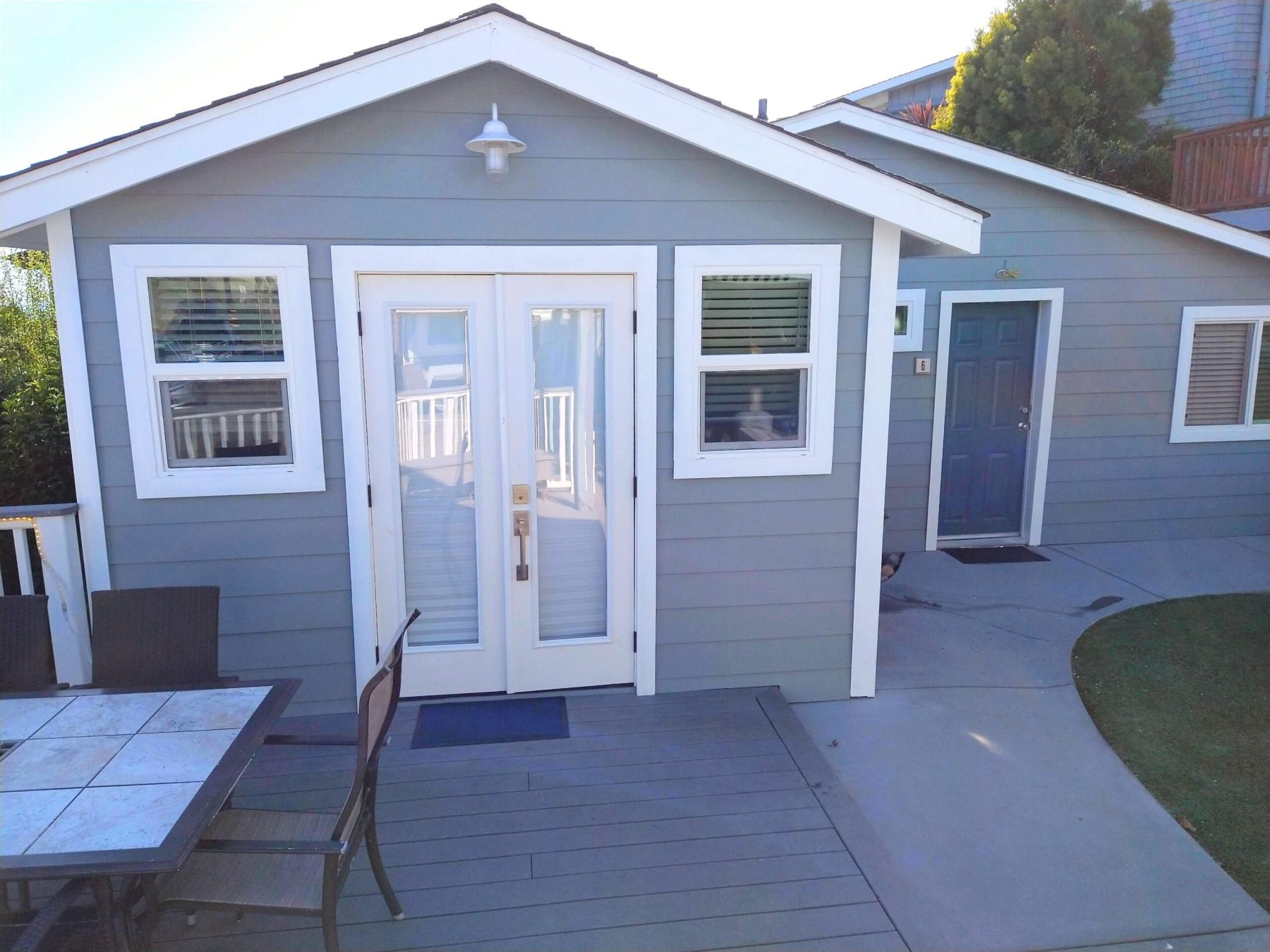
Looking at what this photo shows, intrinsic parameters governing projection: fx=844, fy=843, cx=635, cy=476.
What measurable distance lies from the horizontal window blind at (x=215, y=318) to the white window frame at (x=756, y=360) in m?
1.76

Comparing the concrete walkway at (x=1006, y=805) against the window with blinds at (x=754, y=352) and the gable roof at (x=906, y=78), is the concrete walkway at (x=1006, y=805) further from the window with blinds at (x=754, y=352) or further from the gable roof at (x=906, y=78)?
the gable roof at (x=906, y=78)

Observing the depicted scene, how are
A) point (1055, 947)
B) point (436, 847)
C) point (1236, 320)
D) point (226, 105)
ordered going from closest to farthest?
point (1055, 947)
point (436, 847)
point (226, 105)
point (1236, 320)

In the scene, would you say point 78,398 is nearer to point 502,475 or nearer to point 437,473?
point 437,473

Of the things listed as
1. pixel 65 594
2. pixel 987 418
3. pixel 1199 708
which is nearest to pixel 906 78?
pixel 987 418

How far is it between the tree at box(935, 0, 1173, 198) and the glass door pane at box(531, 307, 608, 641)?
30.0ft

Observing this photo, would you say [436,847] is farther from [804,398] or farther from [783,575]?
[804,398]

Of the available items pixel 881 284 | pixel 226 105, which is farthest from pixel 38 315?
pixel 881 284

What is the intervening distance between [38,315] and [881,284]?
22.4ft

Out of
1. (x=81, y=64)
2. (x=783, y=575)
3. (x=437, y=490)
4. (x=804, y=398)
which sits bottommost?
(x=783, y=575)

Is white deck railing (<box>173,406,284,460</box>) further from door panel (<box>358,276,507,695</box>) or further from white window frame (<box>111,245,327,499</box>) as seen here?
door panel (<box>358,276,507,695</box>)

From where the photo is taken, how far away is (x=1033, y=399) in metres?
6.85

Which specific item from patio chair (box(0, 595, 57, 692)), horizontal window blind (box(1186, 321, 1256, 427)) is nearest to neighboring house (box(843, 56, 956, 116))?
horizontal window blind (box(1186, 321, 1256, 427))

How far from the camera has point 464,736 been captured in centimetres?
372

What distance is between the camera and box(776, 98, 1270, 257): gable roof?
20.6 feet
